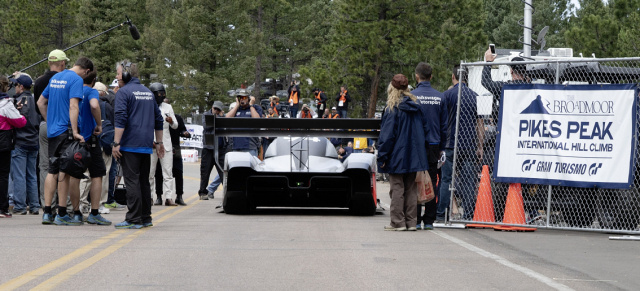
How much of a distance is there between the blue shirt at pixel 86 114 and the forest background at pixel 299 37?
20697 millimetres

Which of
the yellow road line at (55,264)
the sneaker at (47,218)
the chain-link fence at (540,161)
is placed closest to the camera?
the yellow road line at (55,264)

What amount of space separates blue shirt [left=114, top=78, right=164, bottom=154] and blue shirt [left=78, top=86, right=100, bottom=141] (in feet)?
1.07

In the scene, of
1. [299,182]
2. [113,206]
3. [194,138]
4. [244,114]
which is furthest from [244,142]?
[194,138]

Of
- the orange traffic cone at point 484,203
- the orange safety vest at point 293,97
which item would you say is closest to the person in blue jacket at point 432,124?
the orange traffic cone at point 484,203

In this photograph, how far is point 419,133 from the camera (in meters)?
10.7

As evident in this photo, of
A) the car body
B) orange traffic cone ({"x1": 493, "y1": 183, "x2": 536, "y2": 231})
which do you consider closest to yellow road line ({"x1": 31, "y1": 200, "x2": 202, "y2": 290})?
the car body

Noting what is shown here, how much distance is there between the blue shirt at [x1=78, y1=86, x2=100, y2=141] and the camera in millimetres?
10781

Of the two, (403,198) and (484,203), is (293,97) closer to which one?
(484,203)

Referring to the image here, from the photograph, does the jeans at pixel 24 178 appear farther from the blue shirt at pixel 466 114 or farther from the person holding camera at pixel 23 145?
the blue shirt at pixel 466 114

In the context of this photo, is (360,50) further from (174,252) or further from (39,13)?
(174,252)

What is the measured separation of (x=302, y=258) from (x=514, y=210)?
401 centimetres

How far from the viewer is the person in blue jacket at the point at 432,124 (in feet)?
36.2

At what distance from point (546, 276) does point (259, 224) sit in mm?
4919

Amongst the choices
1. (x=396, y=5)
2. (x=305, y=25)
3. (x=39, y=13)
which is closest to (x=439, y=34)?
(x=396, y=5)
